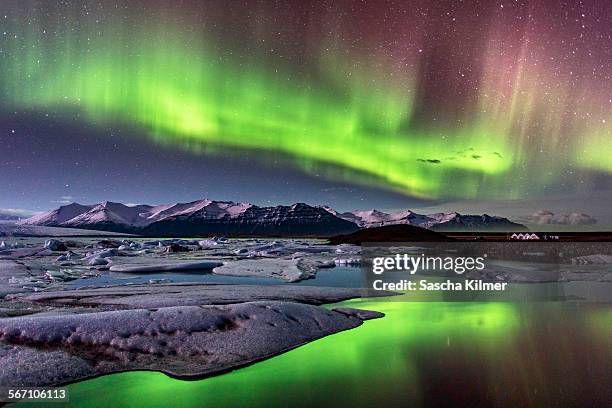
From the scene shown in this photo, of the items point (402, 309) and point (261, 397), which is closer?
point (261, 397)

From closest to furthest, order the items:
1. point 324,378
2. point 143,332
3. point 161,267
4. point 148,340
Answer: point 324,378
point 148,340
point 143,332
point 161,267

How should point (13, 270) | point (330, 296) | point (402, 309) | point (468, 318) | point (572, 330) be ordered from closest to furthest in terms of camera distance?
point (572, 330) → point (468, 318) → point (402, 309) → point (330, 296) → point (13, 270)

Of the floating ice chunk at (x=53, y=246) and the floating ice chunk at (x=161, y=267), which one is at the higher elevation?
the floating ice chunk at (x=53, y=246)

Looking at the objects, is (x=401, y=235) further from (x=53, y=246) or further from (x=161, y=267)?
(x=161, y=267)

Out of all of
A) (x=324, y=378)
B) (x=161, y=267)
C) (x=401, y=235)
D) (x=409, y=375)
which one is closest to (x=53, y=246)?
(x=161, y=267)

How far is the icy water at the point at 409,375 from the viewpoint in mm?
6281

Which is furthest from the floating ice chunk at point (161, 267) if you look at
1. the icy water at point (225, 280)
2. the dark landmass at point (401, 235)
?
the dark landmass at point (401, 235)

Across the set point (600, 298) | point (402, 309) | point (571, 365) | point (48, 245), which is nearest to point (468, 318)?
point (402, 309)

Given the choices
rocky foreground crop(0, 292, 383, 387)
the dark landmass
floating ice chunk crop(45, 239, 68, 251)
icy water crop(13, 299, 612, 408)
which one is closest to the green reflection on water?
icy water crop(13, 299, 612, 408)

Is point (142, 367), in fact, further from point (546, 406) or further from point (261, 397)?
point (546, 406)

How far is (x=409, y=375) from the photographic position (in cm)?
742

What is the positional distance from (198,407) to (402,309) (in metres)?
9.54

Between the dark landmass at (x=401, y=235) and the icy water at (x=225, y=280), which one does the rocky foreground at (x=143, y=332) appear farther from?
the dark landmass at (x=401, y=235)

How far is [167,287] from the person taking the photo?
55.1 feet
